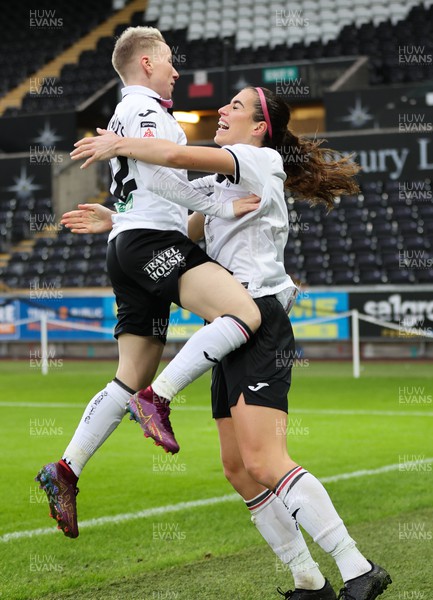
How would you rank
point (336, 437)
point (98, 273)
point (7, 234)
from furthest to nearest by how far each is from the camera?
point (7, 234) → point (98, 273) → point (336, 437)

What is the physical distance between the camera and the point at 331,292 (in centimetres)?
2059

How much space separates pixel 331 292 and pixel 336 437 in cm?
1051

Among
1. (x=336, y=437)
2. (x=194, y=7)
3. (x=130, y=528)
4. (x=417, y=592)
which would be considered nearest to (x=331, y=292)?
(x=336, y=437)

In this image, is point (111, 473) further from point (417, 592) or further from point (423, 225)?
point (423, 225)

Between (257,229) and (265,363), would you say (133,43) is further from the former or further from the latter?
(265,363)

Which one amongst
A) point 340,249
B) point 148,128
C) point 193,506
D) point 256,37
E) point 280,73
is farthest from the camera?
point 256,37

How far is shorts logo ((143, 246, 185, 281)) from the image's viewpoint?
4.41 m

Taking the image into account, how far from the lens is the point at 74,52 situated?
3609cm

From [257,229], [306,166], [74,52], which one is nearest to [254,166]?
[257,229]

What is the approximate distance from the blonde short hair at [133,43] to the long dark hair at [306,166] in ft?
1.70

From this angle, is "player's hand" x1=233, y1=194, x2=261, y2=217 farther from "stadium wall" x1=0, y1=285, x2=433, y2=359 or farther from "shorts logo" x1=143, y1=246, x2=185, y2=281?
"stadium wall" x1=0, y1=285, x2=433, y2=359

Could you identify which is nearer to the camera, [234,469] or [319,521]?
[319,521]

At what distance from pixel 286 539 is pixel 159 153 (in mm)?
1799

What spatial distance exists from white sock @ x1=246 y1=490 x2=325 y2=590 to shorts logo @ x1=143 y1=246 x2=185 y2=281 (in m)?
1.13
